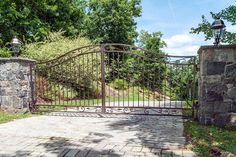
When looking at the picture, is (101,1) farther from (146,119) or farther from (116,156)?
(116,156)

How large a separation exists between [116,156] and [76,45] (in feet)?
29.8

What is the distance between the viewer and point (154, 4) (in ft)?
34.7

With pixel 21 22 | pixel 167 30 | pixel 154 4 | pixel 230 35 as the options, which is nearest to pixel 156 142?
pixel 230 35

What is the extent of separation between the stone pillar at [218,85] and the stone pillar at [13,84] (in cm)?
429

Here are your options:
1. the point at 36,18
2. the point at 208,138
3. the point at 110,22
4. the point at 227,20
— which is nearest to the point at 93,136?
the point at 208,138

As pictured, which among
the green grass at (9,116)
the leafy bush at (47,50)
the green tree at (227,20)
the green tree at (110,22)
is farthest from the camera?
the green tree at (110,22)

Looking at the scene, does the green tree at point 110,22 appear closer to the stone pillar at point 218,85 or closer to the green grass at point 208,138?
the stone pillar at point 218,85

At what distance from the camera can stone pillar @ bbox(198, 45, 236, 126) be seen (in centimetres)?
515

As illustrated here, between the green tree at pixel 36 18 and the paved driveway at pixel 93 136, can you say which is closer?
the paved driveway at pixel 93 136

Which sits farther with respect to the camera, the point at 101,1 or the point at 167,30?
the point at 101,1

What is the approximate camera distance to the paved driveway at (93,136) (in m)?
3.66

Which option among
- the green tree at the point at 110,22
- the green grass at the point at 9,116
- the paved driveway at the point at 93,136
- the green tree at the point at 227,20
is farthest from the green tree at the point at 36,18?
the paved driveway at the point at 93,136

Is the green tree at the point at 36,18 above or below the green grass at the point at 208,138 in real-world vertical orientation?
above

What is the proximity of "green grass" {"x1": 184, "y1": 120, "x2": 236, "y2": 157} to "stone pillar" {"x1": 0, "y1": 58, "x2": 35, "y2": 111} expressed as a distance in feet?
13.3
